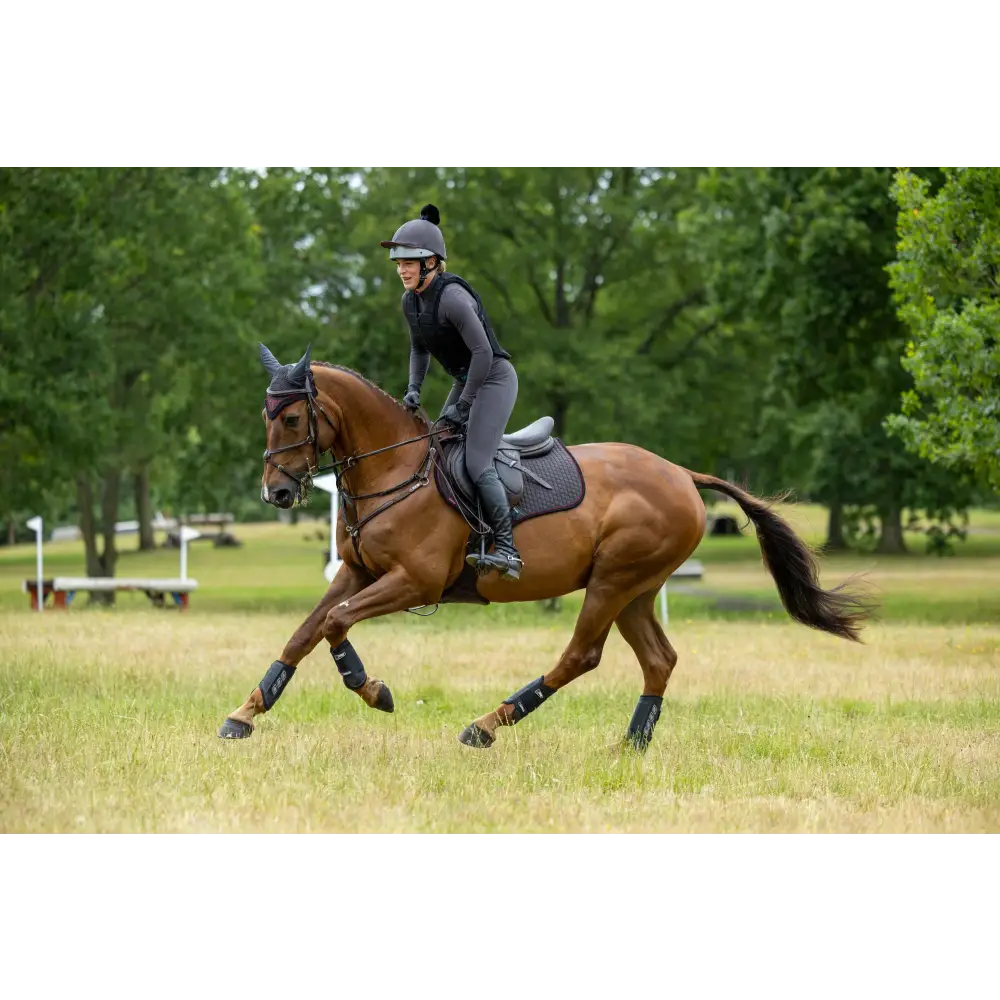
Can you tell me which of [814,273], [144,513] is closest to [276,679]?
[814,273]

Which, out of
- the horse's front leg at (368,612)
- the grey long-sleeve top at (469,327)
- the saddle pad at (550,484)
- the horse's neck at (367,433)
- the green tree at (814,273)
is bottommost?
the horse's front leg at (368,612)

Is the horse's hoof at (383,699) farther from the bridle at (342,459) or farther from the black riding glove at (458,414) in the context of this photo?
the black riding glove at (458,414)

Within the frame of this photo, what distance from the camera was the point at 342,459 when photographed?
8641mm

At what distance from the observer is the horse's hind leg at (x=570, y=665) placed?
8.82 m

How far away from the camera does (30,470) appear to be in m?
21.6

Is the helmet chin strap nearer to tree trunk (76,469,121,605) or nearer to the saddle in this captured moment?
the saddle

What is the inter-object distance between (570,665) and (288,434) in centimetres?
244

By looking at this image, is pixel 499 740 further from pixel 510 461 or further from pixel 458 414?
pixel 458 414

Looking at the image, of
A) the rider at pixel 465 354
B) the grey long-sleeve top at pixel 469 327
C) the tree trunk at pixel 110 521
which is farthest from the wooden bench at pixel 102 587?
the grey long-sleeve top at pixel 469 327

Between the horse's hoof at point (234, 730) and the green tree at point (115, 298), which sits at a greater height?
the green tree at point (115, 298)

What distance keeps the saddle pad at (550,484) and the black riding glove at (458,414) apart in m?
0.30

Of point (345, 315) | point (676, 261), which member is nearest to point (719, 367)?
point (676, 261)

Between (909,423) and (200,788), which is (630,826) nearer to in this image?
(200,788)

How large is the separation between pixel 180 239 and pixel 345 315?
4.42 metres
